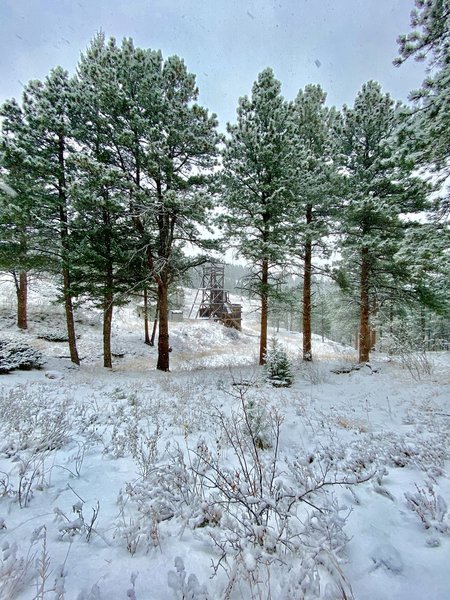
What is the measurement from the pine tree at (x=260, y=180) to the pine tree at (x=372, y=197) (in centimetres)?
287

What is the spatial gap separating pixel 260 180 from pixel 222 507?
10946 mm

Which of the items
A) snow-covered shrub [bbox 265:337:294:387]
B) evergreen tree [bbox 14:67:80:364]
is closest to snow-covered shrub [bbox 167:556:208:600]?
snow-covered shrub [bbox 265:337:294:387]

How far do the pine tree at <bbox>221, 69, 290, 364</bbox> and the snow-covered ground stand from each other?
7.09 m

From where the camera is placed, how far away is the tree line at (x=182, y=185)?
877cm

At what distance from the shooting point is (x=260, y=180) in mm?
10539

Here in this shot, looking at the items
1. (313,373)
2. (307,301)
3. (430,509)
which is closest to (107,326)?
(313,373)

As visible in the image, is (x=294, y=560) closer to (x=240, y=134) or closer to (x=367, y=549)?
(x=367, y=549)

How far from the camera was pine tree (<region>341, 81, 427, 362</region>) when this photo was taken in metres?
9.64

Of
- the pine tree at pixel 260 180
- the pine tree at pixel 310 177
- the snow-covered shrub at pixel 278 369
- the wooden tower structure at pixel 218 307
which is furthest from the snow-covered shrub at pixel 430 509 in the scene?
the wooden tower structure at pixel 218 307

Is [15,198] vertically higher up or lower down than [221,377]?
higher up

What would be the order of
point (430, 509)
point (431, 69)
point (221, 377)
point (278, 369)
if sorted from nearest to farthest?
1. point (430, 509)
2. point (431, 69)
3. point (278, 369)
4. point (221, 377)

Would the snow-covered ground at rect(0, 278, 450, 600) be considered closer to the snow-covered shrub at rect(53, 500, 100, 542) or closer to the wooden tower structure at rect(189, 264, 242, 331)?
the snow-covered shrub at rect(53, 500, 100, 542)

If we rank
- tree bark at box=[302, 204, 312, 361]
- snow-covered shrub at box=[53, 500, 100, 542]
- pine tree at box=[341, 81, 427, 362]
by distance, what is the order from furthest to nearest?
tree bark at box=[302, 204, 312, 361] → pine tree at box=[341, 81, 427, 362] → snow-covered shrub at box=[53, 500, 100, 542]

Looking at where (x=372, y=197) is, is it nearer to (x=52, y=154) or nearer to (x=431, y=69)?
(x=431, y=69)
